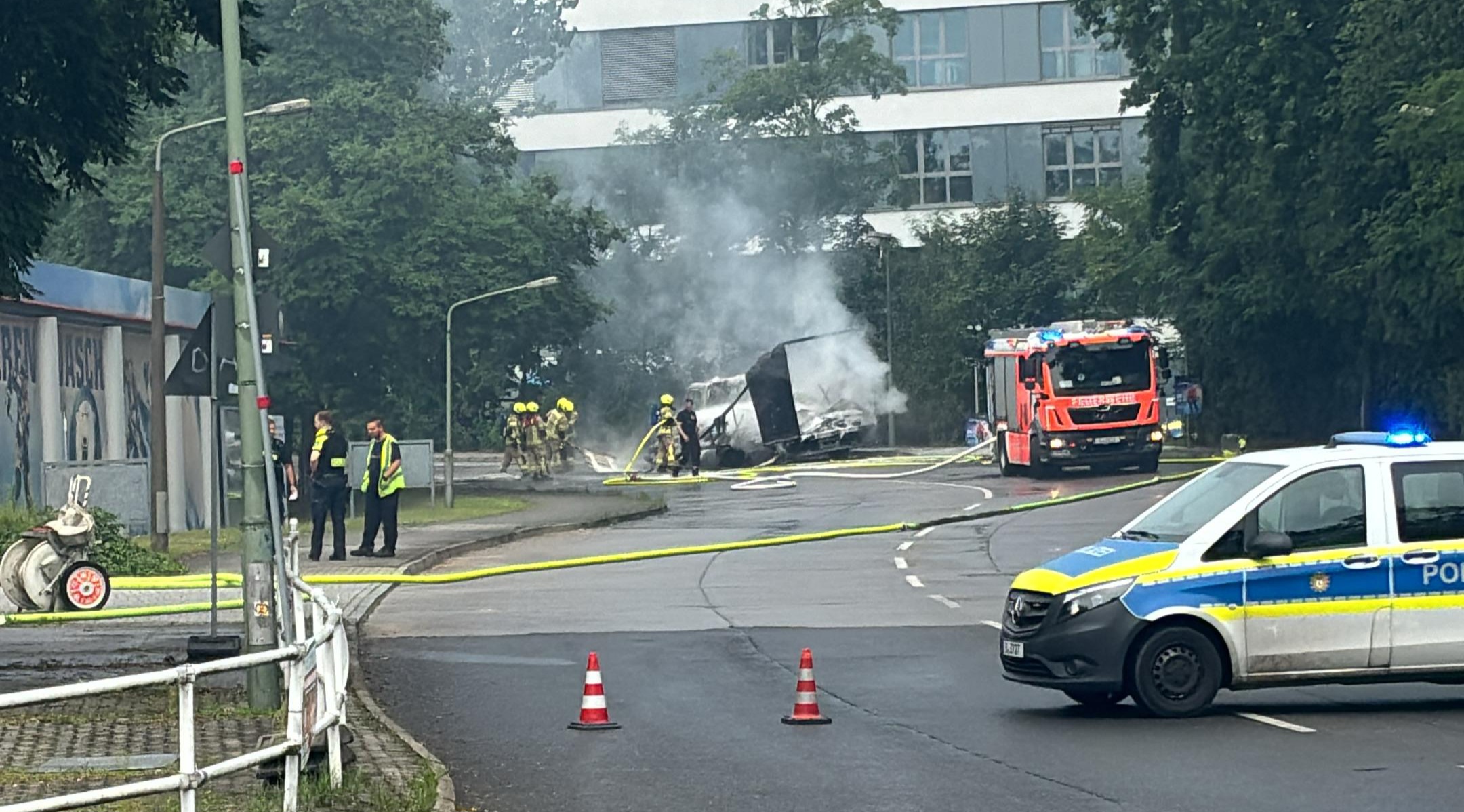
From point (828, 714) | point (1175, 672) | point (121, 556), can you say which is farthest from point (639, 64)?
point (1175, 672)

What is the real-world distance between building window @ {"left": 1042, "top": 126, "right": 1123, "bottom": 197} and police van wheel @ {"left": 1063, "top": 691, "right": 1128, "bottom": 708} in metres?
71.2

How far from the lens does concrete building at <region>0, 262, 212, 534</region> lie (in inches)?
1247

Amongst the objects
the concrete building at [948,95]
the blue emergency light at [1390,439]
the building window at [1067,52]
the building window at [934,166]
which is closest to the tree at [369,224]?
the concrete building at [948,95]

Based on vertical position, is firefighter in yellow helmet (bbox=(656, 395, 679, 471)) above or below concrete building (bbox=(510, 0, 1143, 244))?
below

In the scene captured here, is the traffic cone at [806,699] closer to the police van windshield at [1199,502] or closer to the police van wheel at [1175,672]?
the police van wheel at [1175,672]

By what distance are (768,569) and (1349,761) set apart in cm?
1558

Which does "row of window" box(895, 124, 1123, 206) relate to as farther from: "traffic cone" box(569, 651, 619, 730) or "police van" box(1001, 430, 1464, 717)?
"traffic cone" box(569, 651, 619, 730)

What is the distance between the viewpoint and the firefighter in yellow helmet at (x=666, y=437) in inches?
2213

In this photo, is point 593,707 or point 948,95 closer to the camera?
point 593,707

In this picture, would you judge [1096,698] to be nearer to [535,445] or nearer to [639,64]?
[535,445]

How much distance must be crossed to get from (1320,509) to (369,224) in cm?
4534

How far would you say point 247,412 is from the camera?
555 inches

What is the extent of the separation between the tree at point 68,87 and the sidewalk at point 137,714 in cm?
305

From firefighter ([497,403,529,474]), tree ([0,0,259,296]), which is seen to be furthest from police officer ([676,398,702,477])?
tree ([0,0,259,296])
